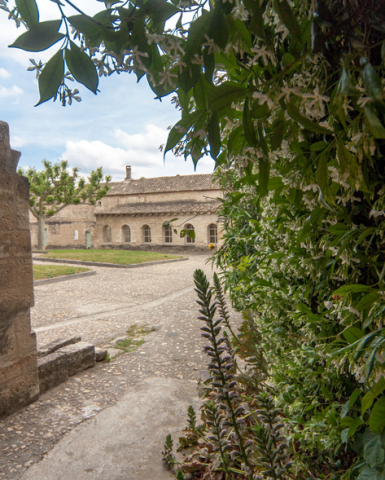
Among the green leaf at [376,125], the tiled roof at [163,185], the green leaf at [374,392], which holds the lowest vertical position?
the green leaf at [374,392]

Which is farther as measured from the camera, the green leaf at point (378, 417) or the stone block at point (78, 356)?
the stone block at point (78, 356)

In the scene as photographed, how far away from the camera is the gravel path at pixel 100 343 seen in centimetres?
265

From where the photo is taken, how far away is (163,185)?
2956cm

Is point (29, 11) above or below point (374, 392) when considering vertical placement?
above

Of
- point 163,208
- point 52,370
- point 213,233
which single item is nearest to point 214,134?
point 52,370

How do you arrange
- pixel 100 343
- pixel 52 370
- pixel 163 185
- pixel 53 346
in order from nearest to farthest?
pixel 52 370
pixel 53 346
pixel 100 343
pixel 163 185

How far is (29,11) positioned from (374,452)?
5.51 ft

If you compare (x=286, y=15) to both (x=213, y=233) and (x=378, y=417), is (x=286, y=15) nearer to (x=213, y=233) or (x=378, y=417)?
(x=378, y=417)

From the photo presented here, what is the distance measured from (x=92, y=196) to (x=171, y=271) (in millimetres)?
18213

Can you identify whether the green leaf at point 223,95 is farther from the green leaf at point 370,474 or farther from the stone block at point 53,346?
the stone block at point 53,346

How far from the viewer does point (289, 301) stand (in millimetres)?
1752

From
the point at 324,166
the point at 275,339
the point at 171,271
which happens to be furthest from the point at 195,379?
the point at 171,271

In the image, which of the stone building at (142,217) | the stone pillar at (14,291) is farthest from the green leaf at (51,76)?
the stone building at (142,217)

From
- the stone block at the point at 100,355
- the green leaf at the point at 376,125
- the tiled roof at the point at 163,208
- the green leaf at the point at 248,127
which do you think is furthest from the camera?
the tiled roof at the point at 163,208
